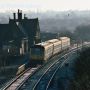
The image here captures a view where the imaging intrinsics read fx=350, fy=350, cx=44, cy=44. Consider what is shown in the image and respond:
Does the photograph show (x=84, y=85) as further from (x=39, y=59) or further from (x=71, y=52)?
(x=71, y=52)

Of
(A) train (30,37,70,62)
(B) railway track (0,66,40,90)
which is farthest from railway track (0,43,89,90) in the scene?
(A) train (30,37,70,62)

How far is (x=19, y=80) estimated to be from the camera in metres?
43.2

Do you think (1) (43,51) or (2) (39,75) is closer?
(2) (39,75)

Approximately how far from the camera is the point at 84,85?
107 feet

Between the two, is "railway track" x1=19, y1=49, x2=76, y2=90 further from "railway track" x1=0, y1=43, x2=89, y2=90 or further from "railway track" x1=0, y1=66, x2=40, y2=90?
"railway track" x1=0, y1=66, x2=40, y2=90

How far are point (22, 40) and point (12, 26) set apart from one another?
533 centimetres

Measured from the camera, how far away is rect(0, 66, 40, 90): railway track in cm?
3884

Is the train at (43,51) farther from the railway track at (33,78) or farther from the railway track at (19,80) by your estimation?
the railway track at (19,80)

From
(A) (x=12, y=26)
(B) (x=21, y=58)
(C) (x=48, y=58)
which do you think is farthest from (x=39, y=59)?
(A) (x=12, y=26)

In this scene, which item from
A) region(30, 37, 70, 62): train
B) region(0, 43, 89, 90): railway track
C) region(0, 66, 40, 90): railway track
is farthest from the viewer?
region(30, 37, 70, 62): train

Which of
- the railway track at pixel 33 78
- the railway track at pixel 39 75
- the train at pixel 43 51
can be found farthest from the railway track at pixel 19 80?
the train at pixel 43 51

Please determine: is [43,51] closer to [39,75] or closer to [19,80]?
[39,75]

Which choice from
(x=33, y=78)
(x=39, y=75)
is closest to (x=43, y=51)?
(x=39, y=75)

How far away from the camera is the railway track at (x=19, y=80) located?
38844mm
